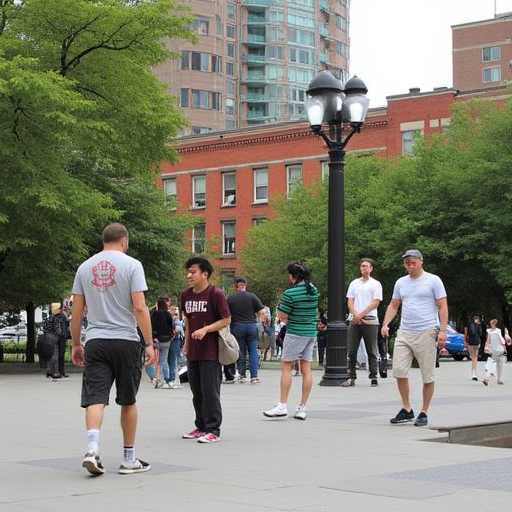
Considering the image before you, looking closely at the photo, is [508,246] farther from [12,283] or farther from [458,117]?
[12,283]

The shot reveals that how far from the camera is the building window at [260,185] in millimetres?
75375

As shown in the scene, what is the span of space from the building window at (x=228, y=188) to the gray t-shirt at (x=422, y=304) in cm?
6462

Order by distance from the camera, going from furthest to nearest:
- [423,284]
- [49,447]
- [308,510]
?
[423,284], [49,447], [308,510]

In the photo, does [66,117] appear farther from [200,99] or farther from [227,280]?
[200,99]

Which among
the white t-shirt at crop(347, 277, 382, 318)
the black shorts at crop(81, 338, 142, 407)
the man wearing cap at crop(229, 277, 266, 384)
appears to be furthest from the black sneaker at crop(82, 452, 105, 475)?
the man wearing cap at crop(229, 277, 266, 384)

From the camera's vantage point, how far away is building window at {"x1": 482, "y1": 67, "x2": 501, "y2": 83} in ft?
347

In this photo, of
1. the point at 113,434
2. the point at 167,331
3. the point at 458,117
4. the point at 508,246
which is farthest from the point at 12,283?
the point at 458,117

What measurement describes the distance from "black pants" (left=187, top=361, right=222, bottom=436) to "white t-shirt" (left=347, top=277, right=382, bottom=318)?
751 centimetres

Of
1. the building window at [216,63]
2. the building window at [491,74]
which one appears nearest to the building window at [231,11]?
the building window at [216,63]

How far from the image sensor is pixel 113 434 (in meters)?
11.8

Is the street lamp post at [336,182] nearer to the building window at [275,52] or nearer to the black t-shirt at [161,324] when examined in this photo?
the black t-shirt at [161,324]

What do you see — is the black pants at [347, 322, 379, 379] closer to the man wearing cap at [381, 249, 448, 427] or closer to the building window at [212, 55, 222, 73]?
the man wearing cap at [381, 249, 448, 427]

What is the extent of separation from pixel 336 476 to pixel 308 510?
157cm

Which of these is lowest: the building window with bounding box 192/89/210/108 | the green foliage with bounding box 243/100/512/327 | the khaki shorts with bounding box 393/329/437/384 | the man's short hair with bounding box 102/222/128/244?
the khaki shorts with bounding box 393/329/437/384
